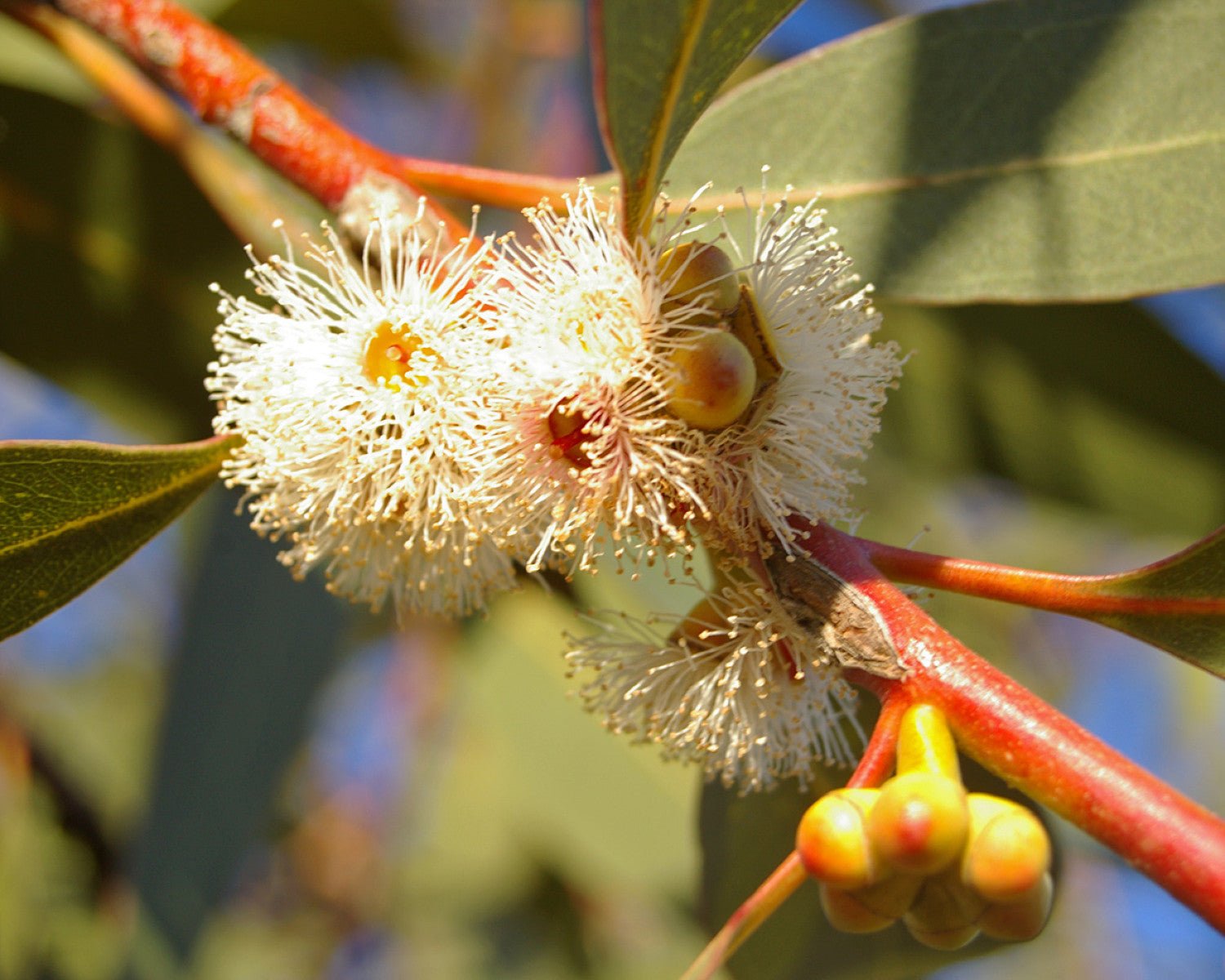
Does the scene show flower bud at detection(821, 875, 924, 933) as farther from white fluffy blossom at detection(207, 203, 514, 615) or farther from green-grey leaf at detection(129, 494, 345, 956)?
green-grey leaf at detection(129, 494, 345, 956)

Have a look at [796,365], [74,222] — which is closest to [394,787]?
[74,222]

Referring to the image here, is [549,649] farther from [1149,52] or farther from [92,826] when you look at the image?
[1149,52]

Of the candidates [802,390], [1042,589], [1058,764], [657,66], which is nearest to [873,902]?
[1058,764]

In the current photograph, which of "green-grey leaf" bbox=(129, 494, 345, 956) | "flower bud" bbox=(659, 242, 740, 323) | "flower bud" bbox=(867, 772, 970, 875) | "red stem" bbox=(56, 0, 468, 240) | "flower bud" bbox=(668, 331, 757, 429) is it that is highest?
"red stem" bbox=(56, 0, 468, 240)

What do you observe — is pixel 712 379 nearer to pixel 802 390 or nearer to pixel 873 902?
pixel 802 390

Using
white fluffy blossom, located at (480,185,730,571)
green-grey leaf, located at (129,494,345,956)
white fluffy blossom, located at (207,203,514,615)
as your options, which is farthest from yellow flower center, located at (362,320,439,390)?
green-grey leaf, located at (129,494,345,956)
